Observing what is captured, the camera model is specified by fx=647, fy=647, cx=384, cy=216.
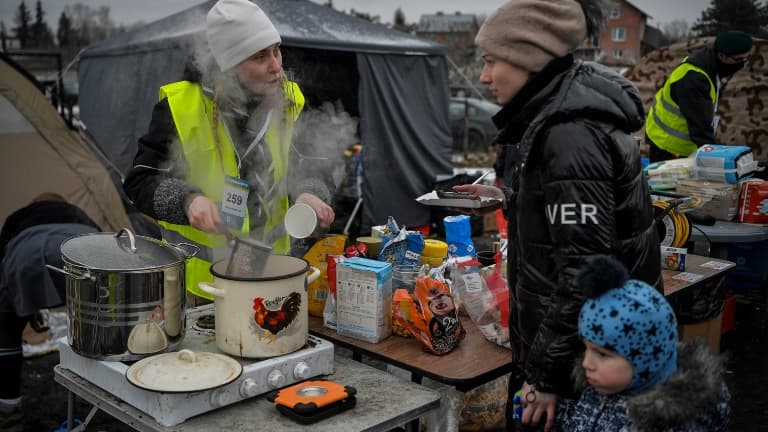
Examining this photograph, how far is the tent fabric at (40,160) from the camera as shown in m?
5.03

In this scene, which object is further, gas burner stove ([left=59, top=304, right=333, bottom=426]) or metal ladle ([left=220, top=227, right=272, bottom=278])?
metal ladle ([left=220, top=227, right=272, bottom=278])

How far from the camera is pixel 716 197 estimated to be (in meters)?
3.89

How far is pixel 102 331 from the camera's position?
1.65m

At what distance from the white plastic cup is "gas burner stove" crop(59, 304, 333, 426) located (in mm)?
376

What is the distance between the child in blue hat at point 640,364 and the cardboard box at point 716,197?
2.66 m

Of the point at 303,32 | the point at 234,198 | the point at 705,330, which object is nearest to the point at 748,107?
the point at 705,330

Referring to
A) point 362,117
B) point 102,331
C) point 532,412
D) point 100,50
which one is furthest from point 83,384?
point 100,50

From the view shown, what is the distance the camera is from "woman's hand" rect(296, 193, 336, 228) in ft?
7.00

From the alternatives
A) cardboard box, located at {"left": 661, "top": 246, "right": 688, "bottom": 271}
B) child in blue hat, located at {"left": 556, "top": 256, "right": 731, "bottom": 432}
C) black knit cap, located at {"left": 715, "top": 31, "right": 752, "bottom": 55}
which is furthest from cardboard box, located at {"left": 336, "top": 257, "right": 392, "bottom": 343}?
black knit cap, located at {"left": 715, "top": 31, "right": 752, "bottom": 55}

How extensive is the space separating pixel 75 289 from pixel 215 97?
0.79 meters

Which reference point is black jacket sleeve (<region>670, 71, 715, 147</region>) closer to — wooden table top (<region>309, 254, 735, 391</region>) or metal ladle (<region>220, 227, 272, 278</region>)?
wooden table top (<region>309, 254, 735, 391</region>)

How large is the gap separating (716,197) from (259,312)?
3230 mm

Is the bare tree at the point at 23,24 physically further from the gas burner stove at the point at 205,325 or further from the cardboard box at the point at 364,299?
the cardboard box at the point at 364,299

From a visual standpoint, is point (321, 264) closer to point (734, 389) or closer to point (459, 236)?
point (459, 236)
